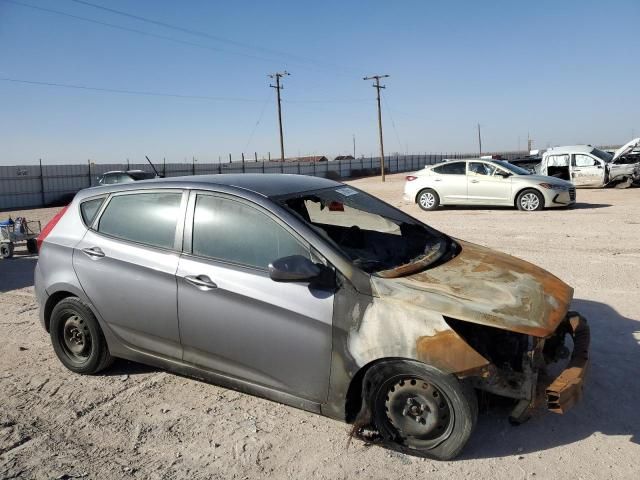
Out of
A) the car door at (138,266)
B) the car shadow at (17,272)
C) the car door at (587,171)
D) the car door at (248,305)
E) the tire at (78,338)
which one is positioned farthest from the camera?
the car door at (587,171)

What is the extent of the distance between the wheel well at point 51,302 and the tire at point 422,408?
2.69m

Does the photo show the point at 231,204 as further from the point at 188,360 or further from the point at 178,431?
the point at 178,431

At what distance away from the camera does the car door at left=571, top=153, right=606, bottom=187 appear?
2008 centimetres

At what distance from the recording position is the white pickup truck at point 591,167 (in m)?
20.0

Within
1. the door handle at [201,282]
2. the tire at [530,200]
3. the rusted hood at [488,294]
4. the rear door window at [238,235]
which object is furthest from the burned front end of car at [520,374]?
the tire at [530,200]

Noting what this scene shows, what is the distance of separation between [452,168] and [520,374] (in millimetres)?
13082

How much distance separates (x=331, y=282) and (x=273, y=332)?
50 centimetres

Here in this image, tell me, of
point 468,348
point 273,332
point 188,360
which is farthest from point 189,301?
point 468,348

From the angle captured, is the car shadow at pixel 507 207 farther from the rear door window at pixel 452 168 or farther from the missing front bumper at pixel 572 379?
the missing front bumper at pixel 572 379

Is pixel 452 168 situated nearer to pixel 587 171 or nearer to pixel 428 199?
pixel 428 199

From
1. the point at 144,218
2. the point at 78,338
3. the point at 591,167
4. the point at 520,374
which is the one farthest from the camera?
the point at 591,167

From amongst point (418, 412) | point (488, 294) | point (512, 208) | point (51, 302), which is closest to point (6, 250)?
point (51, 302)

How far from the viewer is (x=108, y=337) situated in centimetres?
399

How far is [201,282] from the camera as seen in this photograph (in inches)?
135
